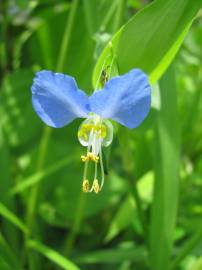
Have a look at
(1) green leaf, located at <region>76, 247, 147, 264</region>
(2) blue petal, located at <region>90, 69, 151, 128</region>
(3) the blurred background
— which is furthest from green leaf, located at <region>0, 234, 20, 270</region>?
(2) blue petal, located at <region>90, 69, 151, 128</region>

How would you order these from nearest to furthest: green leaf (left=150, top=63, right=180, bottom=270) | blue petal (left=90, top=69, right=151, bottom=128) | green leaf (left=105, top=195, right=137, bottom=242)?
blue petal (left=90, top=69, right=151, bottom=128), green leaf (left=150, top=63, right=180, bottom=270), green leaf (left=105, top=195, right=137, bottom=242)

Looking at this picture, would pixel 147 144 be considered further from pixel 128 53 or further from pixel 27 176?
pixel 128 53

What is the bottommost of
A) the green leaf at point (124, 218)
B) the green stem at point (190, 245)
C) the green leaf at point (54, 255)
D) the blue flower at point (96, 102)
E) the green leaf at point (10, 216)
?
the green stem at point (190, 245)

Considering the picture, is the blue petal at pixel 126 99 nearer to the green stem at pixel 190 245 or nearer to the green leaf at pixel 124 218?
the green stem at pixel 190 245

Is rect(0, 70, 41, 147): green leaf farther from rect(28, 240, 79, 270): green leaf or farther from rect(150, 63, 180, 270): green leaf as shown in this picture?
rect(150, 63, 180, 270): green leaf

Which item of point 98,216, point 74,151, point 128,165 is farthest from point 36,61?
point 128,165

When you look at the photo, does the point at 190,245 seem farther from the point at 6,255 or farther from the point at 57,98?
the point at 57,98

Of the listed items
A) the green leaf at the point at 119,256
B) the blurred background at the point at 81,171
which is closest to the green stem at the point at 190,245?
the blurred background at the point at 81,171
